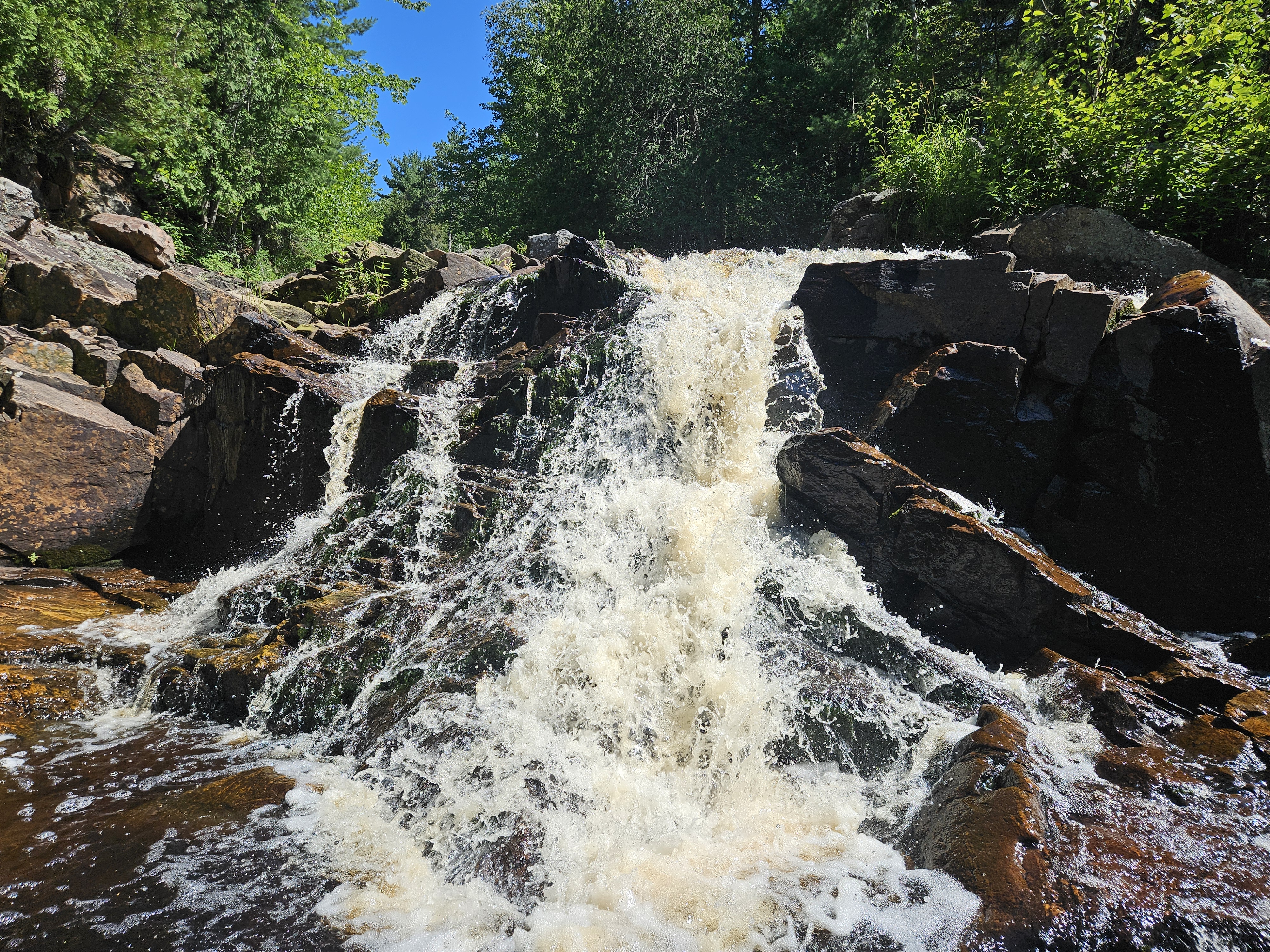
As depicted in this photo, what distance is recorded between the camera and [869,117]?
14703 mm

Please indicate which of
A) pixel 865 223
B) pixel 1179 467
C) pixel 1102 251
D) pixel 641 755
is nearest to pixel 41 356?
pixel 641 755

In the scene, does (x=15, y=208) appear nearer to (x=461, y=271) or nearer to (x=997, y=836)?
(x=461, y=271)

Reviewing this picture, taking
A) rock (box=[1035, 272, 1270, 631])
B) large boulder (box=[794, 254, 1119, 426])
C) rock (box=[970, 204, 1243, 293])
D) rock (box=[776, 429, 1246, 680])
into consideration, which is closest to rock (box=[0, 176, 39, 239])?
large boulder (box=[794, 254, 1119, 426])

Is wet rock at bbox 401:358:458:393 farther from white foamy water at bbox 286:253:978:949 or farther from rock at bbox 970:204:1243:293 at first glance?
rock at bbox 970:204:1243:293

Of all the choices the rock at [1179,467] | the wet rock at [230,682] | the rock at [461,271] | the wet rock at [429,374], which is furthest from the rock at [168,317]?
the rock at [1179,467]

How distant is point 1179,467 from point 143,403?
12654 mm

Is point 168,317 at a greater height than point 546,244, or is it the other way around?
point 546,244

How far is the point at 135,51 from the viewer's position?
13531mm

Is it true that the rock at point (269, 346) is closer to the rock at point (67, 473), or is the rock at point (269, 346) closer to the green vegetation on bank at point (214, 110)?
the rock at point (67, 473)

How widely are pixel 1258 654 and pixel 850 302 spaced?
5.10 meters

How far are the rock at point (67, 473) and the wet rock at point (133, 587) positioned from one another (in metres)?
0.58

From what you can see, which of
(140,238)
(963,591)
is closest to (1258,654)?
(963,591)

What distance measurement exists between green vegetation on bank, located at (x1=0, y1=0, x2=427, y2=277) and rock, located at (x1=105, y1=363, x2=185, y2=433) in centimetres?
790

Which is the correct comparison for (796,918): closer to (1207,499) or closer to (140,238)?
(1207,499)
